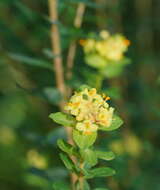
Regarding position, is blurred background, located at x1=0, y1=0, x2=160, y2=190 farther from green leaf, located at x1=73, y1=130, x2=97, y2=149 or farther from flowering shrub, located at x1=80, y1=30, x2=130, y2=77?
green leaf, located at x1=73, y1=130, x2=97, y2=149

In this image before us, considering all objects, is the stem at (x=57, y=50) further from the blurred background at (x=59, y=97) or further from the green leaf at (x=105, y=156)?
the green leaf at (x=105, y=156)

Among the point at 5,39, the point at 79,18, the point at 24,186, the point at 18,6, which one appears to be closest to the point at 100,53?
the point at 79,18

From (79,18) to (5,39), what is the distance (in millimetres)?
548

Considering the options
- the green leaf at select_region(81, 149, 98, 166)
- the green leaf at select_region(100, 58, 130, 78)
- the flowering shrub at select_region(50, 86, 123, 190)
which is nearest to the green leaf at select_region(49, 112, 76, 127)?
the flowering shrub at select_region(50, 86, 123, 190)

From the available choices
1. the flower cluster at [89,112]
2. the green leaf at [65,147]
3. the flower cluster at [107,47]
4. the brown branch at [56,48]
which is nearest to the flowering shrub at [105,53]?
the flower cluster at [107,47]

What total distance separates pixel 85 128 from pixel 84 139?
0.06 m

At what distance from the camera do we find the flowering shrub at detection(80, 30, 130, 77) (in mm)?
2252

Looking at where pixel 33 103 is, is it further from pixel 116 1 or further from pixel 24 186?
pixel 116 1

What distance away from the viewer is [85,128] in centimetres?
138

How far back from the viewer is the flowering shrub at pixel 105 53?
2252mm

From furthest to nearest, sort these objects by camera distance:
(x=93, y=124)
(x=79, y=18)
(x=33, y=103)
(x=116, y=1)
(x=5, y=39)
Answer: (x=33, y=103) → (x=116, y=1) → (x=5, y=39) → (x=79, y=18) → (x=93, y=124)

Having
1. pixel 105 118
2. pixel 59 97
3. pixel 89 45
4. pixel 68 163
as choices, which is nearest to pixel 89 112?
pixel 105 118

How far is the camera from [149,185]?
286 centimetres

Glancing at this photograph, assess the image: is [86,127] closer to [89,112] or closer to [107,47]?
[89,112]
